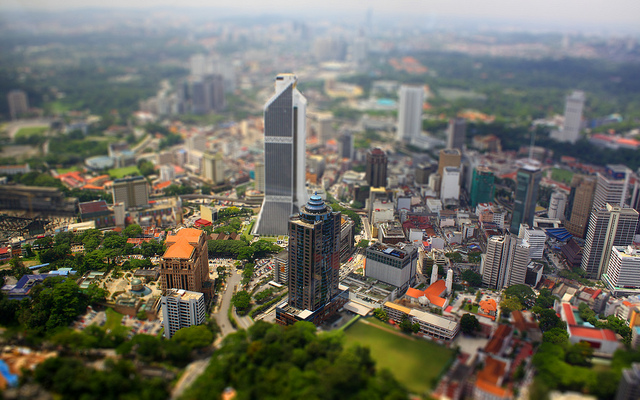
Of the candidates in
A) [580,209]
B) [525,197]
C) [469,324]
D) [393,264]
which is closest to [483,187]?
[525,197]

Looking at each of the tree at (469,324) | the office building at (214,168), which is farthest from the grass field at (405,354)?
the office building at (214,168)

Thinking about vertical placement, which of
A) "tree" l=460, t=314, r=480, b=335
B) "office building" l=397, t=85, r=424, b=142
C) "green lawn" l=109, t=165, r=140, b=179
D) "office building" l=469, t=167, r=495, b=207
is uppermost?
"office building" l=397, t=85, r=424, b=142

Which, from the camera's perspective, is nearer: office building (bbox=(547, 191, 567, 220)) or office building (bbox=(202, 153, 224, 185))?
office building (bbox=(547, 191, 567, 220))

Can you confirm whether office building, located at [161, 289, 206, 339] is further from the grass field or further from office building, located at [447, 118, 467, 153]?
office building, located at [447, 118, 467, 153]

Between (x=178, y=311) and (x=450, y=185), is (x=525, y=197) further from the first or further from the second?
(x=178, y=311)

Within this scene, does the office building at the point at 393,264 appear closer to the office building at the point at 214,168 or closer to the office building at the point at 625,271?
the office building at the point at 625,271

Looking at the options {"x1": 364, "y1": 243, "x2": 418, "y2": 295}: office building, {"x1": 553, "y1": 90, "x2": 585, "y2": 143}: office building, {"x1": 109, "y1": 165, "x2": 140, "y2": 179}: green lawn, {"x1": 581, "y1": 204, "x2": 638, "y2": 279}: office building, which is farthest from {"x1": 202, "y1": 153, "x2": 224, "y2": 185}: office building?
{"x1": 553, "y1": 90, "x2": 585, "y2": 143}: office building

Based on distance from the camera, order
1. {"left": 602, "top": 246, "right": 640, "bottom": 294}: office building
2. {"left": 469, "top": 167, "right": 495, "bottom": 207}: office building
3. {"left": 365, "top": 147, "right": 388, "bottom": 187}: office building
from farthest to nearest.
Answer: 1. {"left": 365, "top": 147, "right": 388, "bottom": 187}: office building
2. {"left": 469, "top": 167, "right": 495, "bottom": 207}: office building
3. {"left": 602, "top": 246, "right": 640, "bottom": 294}: office building
